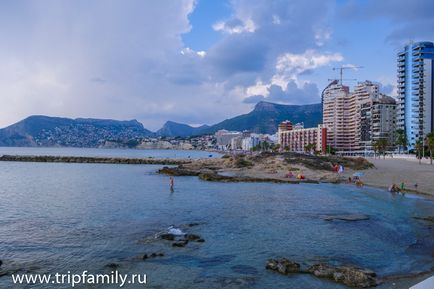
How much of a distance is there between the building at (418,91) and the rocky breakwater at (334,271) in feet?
500

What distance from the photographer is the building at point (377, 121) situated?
561 ft

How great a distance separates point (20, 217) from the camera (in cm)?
2644

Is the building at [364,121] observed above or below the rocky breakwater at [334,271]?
above

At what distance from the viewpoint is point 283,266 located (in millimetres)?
14961

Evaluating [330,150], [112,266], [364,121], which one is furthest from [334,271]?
[364,121]

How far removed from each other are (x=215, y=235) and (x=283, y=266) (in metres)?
6.51

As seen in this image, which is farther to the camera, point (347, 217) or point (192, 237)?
point (347, 217)

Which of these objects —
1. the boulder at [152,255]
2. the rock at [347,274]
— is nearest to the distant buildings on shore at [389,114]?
the rock at [347,274]

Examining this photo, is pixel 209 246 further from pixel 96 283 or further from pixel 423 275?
pixel 423 275

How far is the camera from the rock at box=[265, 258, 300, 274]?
1476cm

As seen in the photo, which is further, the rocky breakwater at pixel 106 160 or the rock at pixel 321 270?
the rocky breakwater at pixel 106 160

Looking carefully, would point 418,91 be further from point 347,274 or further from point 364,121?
point 347,274

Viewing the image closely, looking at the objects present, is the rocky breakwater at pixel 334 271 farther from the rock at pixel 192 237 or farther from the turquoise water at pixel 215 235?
the rock at pixel 192 237

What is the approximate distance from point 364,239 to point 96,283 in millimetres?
13966
